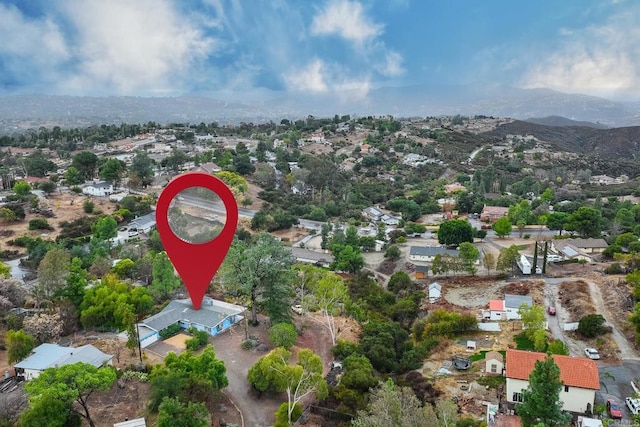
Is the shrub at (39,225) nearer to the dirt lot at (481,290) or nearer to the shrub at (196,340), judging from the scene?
the shrub at (196,340)

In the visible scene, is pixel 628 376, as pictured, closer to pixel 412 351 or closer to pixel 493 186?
pixel 412 351

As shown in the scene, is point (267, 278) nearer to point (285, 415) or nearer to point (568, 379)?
point (285, 415)

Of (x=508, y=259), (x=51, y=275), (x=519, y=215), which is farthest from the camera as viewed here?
(x=519, y=215)

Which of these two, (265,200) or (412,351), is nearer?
(412,351)

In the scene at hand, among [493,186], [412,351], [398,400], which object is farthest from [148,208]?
[493,186]

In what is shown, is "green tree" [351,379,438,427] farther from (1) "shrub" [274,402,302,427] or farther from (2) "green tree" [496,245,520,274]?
(2) "green tree" [496,245,520,274]

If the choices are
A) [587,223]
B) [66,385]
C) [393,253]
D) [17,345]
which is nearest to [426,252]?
[393,253]

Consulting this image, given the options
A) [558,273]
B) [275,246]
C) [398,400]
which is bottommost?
[558,273]

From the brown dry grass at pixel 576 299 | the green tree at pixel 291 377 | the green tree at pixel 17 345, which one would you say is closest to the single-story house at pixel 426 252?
the brown dry grass at pixel 576 299
